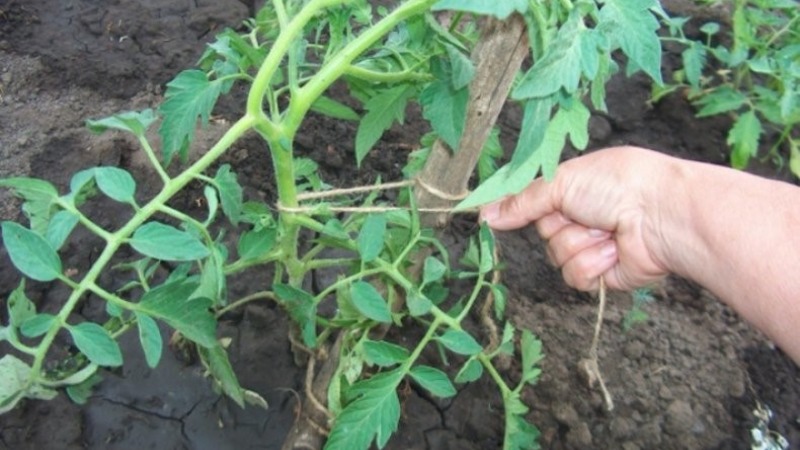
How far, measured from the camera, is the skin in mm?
1074

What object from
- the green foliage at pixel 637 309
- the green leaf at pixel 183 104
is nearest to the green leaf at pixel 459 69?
the green leaf at pixel 183 104

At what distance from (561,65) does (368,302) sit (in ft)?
1.40

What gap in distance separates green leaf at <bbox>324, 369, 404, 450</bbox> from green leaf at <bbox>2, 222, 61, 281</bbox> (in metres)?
0.43

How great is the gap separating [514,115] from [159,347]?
147 cm

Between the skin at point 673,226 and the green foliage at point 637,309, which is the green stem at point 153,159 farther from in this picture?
the green foliage at point 637,309

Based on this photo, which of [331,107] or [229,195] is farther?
[331,107]

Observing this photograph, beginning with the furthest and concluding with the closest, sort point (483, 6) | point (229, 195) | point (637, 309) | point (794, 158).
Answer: point (794, 158), point (637, 309), point (229, 195), point (483, 6)

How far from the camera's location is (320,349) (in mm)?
1420

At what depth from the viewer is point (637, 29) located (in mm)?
781

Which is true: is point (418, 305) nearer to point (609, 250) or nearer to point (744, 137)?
point (609, 250)

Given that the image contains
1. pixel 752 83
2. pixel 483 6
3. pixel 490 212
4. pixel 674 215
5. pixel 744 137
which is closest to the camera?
pixel 483 6

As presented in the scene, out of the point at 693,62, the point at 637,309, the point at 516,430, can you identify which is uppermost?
the point at 693,62

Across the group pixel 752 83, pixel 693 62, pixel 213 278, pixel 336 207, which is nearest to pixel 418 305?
pixel 336 207

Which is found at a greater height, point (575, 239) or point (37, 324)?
point (37, 324)
